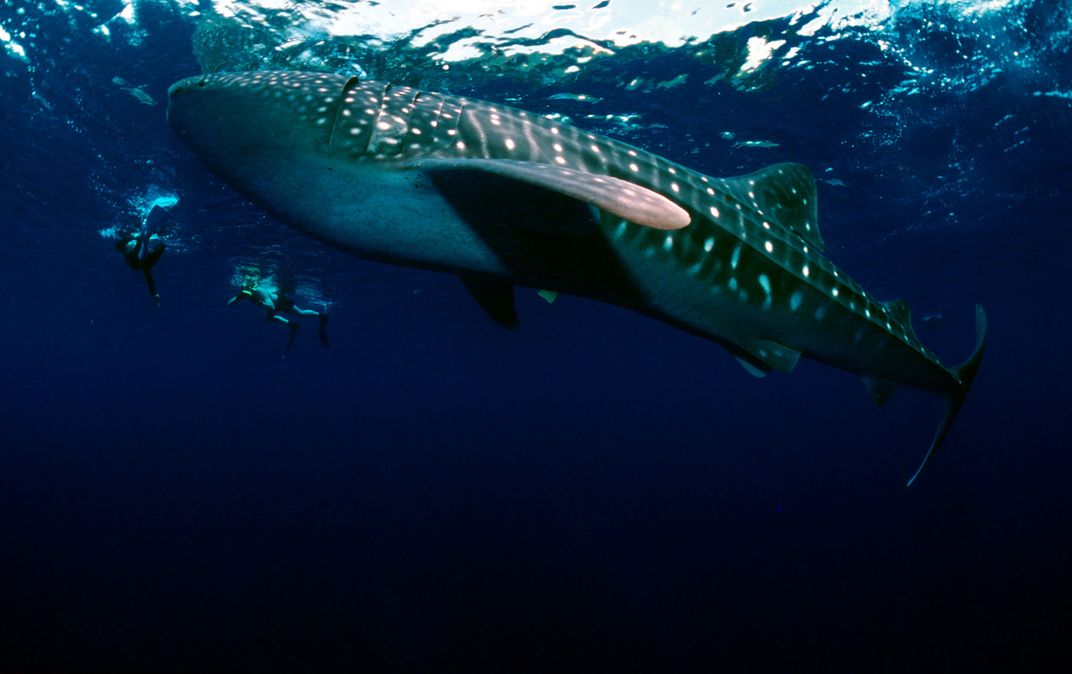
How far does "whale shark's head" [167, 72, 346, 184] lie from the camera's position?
231cm

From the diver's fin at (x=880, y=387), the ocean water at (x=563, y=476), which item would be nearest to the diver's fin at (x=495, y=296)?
the diver's fin at (x=880, y=387)

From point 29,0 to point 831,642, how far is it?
18.2m

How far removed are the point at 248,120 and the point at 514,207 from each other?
1.30m

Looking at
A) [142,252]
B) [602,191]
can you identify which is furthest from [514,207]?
[142,252]

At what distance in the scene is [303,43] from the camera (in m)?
9.19

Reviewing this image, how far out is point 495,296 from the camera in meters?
3.28

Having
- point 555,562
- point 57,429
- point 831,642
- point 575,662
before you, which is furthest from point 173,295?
point 831,642

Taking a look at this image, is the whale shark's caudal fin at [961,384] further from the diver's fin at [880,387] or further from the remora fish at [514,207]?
the remora fish at [514,207]

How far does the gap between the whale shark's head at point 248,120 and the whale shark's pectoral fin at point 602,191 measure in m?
0.77

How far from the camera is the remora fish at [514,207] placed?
223 cm

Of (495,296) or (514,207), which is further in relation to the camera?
(495,296)

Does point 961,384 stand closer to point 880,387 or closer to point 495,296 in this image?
point 880,387

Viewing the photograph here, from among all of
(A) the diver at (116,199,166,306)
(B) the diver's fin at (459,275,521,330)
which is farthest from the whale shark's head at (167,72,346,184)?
(A) the diver at (116,199,166,306)

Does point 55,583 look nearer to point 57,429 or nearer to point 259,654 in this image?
point 259,654
